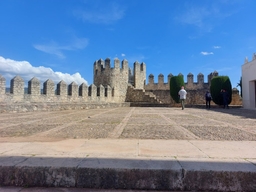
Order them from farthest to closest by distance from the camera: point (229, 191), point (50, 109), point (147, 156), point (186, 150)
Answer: point (50, 109) → point (186, 150) → point (147, 156) → point (229, 191)

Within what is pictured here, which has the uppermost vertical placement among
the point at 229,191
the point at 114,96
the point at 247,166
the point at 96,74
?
the point at 96,74

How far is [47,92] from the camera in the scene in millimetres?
11773

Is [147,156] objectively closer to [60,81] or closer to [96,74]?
[60,81]

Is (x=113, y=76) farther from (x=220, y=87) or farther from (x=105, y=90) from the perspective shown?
(x=220, y=87)

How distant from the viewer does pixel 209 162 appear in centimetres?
222

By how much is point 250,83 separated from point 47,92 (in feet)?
49.1

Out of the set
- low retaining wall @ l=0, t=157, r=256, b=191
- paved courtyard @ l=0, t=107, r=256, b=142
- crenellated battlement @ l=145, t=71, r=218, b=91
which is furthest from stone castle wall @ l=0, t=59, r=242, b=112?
low retaining wall @ l=0, t=157, r=256, b=191

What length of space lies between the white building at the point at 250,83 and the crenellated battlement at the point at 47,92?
12.7m

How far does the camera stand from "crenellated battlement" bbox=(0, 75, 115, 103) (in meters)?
9.98

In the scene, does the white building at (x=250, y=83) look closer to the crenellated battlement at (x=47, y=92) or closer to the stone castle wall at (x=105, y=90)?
the stone castle wall at (x=105, y=90)

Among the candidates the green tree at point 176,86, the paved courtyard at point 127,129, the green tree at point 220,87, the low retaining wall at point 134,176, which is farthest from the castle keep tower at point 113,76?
the low retaining wall at point 134,176

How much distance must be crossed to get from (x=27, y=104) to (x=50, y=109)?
146 centimetres

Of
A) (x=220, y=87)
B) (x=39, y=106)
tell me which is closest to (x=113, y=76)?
(x=220, y=87)

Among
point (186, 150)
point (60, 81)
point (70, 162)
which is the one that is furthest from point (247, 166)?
point (60, 81)
